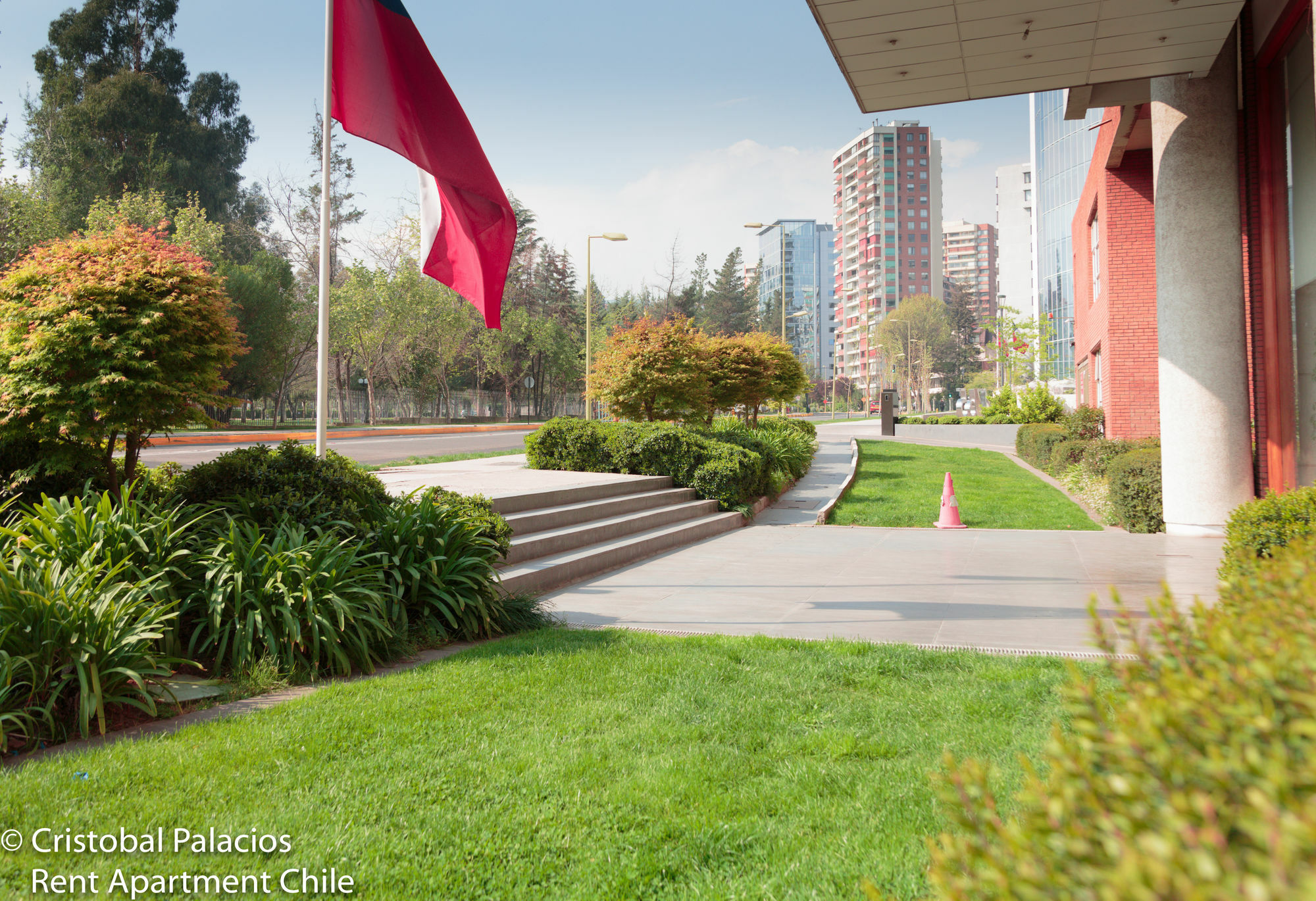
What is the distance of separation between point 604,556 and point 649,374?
26.0 ft

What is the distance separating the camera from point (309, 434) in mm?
33250

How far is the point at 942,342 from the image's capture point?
91625 millimetres

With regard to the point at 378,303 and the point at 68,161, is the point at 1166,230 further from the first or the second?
the point at 68,161

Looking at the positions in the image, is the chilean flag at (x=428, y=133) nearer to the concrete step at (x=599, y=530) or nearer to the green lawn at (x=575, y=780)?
the concrete step at (x=599, y=530)

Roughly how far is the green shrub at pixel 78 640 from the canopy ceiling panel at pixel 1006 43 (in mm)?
7733

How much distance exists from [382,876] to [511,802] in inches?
25.6

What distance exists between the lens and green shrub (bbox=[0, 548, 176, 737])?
13.7ft

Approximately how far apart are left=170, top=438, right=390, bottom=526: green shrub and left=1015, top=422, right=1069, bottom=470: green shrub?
1815cm

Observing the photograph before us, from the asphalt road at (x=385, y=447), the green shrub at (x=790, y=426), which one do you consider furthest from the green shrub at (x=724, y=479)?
the green shrub at (x=790, y=426)

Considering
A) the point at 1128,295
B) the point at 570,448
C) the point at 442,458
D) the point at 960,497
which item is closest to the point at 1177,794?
the point at 570,448

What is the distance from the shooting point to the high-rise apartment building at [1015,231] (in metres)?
108

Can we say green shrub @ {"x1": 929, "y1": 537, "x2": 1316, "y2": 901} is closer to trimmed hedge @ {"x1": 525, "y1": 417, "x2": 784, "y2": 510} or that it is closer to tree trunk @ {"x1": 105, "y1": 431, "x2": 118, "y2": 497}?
tree trunk @ {"x1": 105, "y1": 431, "x2": 118, "y2": 497}

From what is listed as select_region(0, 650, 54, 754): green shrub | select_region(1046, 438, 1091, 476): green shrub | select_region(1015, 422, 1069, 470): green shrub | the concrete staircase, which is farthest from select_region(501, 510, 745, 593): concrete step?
select_region(1015, 422, 1069, 470): green shrub

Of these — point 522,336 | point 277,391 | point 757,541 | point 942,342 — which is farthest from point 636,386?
point 942,342
